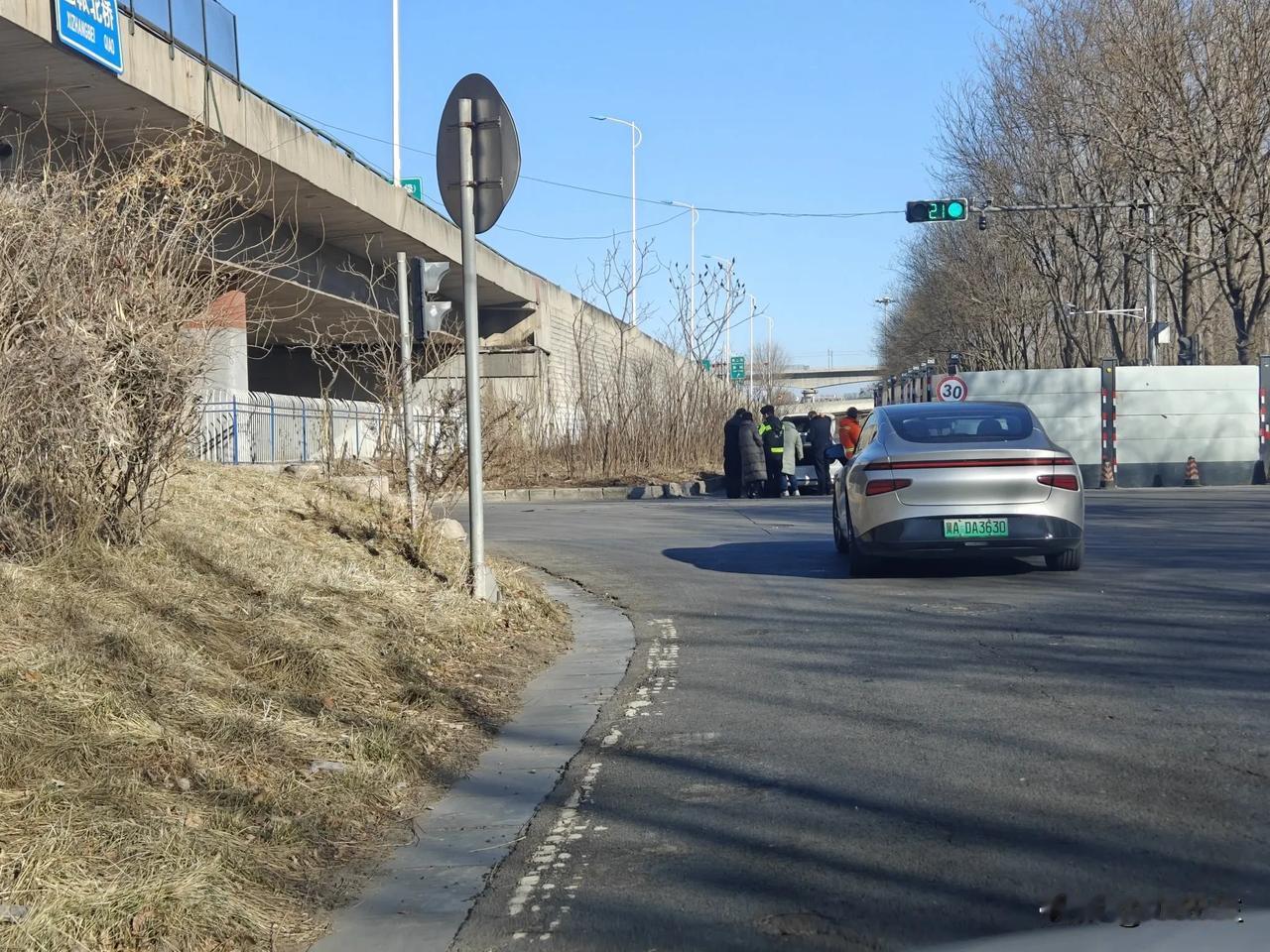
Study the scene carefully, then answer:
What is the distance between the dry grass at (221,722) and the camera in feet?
13.0

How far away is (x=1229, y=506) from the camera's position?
A: 59.2 ft

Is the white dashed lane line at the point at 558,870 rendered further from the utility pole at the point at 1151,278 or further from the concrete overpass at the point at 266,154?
the utility pole at the point at 1151,278

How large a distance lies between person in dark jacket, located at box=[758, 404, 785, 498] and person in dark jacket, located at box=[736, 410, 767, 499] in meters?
0.17

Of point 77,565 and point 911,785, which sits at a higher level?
point 77,565

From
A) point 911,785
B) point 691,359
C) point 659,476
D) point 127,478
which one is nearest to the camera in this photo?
point 911,785

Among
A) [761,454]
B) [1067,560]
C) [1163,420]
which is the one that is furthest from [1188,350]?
[1067,560]

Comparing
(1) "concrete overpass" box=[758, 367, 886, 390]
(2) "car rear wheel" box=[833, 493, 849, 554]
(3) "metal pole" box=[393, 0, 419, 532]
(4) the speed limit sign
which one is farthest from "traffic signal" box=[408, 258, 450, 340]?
(1) "concrete overpass" box=[758, 367, 886, 390]

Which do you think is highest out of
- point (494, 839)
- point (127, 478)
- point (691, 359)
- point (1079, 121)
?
point (1079, 121)

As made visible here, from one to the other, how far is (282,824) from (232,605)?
3026 millimetres

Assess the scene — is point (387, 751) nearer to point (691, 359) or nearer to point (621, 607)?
point (621, 607)

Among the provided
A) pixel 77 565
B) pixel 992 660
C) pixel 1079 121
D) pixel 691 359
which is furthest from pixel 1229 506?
pixel 691 359

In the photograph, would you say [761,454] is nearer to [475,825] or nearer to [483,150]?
[483,150]

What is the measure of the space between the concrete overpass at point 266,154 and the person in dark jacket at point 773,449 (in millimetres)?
7355

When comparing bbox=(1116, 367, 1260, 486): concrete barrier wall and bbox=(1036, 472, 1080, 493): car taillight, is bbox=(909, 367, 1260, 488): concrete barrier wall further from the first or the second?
bbox=(1036, 472, 1080, 493): car taillight
